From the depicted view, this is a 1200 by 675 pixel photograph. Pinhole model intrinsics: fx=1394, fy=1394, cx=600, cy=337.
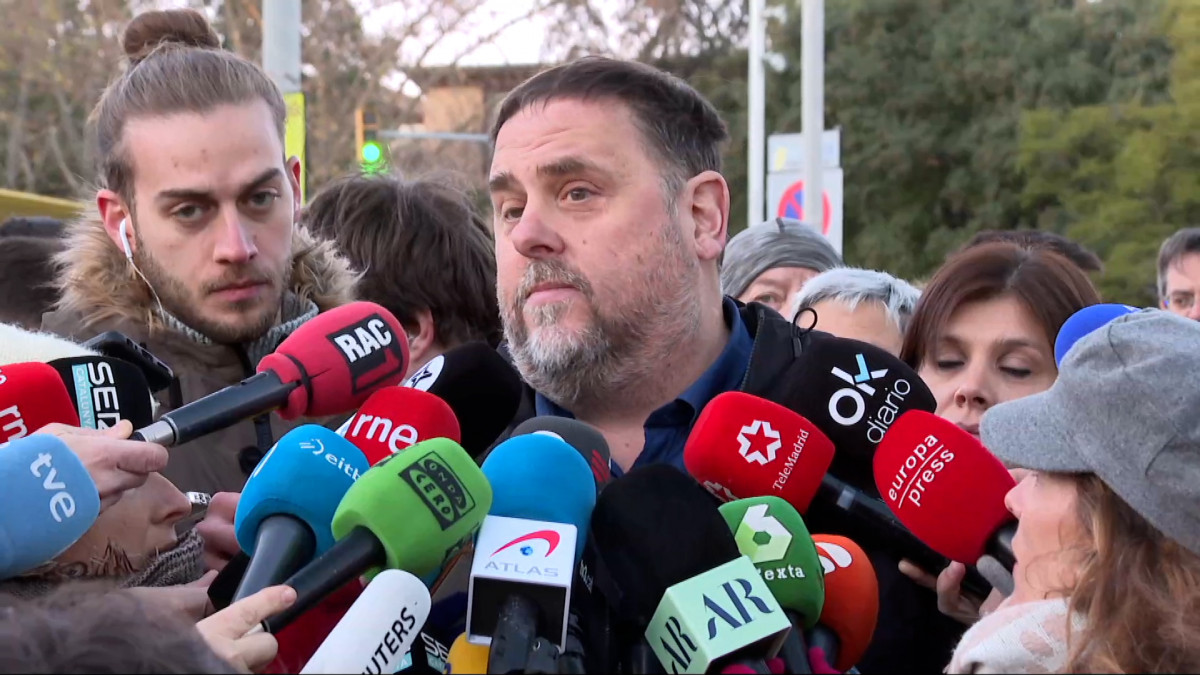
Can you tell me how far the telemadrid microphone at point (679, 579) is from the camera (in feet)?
5.58

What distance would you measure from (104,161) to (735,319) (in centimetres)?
152

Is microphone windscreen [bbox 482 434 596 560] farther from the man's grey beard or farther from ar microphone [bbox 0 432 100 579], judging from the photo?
the man's grey beard

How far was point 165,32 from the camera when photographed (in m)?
3.46

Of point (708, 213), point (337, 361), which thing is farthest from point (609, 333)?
point (337, 361)

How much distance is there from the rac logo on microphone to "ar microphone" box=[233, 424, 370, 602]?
0.64m

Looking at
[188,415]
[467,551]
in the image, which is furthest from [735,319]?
[188,415]

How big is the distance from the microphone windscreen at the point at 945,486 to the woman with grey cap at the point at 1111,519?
21cm

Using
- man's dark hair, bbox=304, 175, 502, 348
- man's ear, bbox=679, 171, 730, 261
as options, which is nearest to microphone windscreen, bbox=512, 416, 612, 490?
man's ear, bbox=679, 171, 730, 261

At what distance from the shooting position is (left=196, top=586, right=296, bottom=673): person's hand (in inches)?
63.2

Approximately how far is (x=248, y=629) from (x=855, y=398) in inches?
47.6

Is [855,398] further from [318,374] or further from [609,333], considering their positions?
[318,374]

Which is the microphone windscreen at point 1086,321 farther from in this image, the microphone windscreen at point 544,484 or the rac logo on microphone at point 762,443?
the microphone windscreen at point 544,484

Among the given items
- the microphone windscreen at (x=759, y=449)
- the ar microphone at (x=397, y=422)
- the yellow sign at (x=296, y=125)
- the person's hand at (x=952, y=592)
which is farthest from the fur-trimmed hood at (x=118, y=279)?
the yellow sign at (x=296, y=125)

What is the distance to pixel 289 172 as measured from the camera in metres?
3.39
